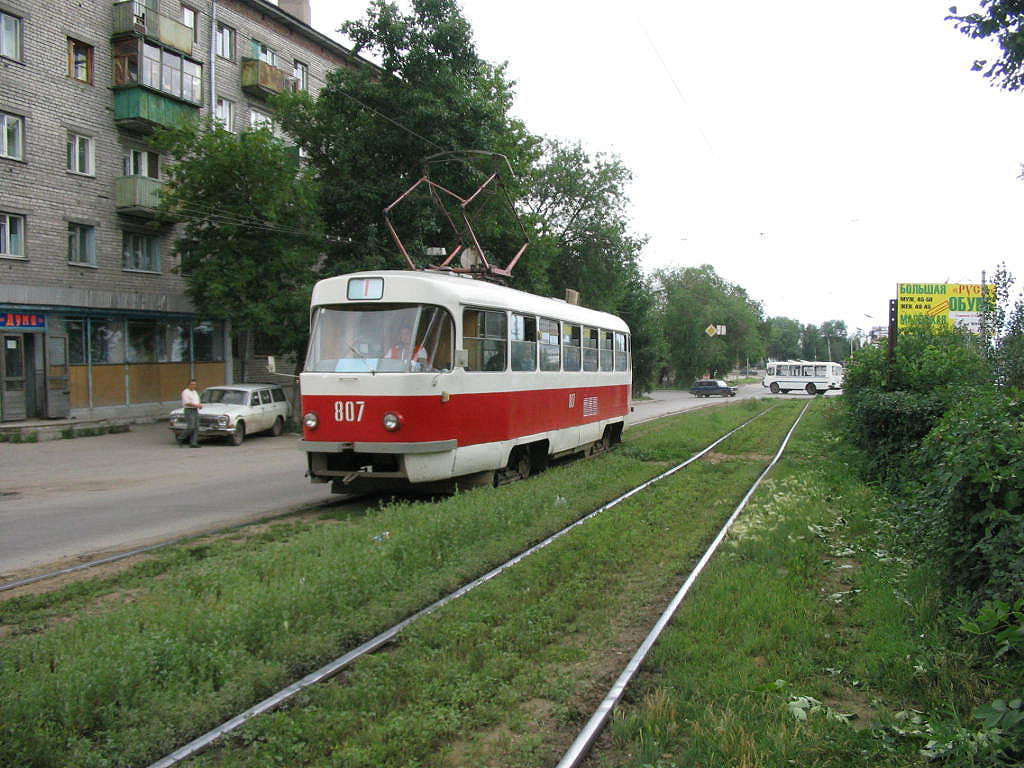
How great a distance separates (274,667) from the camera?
180 inches

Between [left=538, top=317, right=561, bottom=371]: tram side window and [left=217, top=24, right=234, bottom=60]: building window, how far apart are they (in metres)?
23.8

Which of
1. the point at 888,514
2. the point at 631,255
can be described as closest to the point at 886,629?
the point at 888,514

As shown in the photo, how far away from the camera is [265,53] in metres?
33.3

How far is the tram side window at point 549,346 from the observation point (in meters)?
13.1

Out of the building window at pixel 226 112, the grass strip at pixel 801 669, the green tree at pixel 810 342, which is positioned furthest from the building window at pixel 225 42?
the green tree at pixel 810 342

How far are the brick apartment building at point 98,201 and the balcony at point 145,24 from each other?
0.17 ft

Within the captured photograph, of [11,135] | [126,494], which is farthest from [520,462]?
[11,135]

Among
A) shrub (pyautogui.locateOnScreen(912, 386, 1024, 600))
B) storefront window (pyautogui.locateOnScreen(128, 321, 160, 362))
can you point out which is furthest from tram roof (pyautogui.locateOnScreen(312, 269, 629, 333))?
storefront window (pyautogui.locateOnScreen(128, 321, 160, 362))

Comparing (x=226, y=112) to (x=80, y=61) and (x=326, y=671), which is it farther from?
(x=326, y=671)

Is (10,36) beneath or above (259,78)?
beneath

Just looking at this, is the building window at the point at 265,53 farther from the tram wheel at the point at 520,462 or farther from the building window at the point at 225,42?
the tram wheel at the point at 520,462

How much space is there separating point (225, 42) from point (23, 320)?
14.4m

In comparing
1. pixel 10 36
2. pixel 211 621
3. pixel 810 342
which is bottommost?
pixel 211 621

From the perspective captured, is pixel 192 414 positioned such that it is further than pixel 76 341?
No
